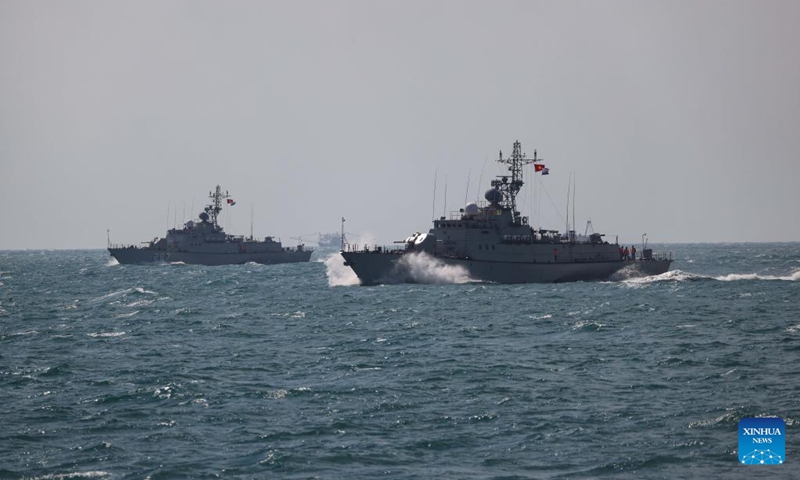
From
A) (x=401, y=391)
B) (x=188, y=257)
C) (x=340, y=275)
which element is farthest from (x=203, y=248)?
(x=401, y=391)

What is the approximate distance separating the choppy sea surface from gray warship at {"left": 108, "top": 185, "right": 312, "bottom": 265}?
8349 centimetres

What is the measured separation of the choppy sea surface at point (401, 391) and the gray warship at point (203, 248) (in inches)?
3287

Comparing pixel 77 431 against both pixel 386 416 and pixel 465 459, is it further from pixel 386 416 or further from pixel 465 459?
pixel 465 459

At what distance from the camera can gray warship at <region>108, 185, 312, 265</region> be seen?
439ft

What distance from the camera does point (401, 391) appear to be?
84.3 ft

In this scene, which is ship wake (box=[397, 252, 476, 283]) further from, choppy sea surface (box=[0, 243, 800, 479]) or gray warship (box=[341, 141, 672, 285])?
choppy sea surface (box=[0, 243, 800, 479])

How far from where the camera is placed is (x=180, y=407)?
23906 mm

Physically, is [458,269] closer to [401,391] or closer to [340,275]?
[340,275]

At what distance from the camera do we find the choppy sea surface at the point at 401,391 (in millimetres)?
18531

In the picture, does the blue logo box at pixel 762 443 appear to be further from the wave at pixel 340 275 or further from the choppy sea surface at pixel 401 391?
the wave at pixel 340 275

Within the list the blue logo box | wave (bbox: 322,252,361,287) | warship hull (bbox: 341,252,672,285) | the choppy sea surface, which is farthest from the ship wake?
the blue logo box

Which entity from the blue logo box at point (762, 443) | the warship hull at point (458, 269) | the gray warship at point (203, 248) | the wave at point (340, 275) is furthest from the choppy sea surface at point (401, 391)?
the gray warship at point (203, 248)

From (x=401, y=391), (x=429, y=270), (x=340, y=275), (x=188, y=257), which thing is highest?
(x=188, y=257)

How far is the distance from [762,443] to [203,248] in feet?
400
